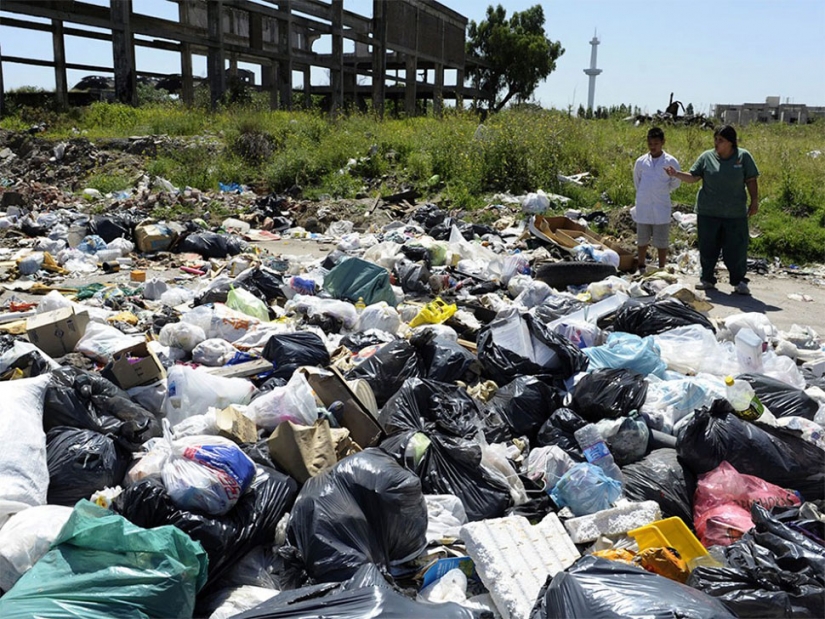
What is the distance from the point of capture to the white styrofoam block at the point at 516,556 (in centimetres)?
249

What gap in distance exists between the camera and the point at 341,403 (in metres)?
3.61

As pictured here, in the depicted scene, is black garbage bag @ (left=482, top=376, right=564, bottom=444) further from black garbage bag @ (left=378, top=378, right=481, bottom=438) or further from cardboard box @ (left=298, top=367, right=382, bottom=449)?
cardboard box @ (left=298, top=367, right=382, bottom=449)

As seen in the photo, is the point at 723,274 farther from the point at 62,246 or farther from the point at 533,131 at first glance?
the point at 62,246

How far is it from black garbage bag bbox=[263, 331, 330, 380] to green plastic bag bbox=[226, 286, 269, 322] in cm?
94

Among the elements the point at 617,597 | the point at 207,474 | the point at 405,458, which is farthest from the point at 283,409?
the point at 617,597

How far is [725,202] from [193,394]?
536 centimetres

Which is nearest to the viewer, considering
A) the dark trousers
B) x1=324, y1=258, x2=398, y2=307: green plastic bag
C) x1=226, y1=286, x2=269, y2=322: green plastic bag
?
x1=226, y1=286, x2=269, y2=322: green plastic bag

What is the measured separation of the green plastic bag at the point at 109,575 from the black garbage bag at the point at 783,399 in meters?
3.11

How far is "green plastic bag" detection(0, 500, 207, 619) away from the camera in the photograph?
6.75 ft

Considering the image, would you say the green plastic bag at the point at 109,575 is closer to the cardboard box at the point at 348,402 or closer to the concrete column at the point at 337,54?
the cardboard box at the point at 348,402

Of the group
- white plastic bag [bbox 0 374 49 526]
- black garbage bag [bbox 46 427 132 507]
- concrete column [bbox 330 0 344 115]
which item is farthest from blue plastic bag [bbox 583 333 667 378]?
concrete column [bbox 330 0 344 115]

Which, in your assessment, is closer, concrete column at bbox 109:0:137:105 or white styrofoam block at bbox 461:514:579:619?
white styrofoam block at bbox 461:514:579:619

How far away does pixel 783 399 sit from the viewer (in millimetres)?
3871

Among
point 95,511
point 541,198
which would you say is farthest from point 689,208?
point 95,511
